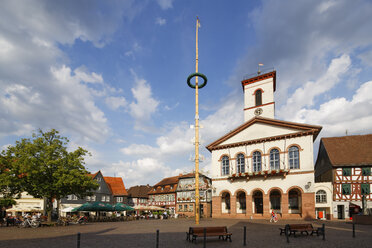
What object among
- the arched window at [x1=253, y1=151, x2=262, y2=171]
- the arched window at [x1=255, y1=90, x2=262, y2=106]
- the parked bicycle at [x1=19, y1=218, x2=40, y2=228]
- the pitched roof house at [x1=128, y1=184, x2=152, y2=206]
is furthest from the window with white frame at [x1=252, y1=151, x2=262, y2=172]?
the pitched roof house at [x1=128, y1=184, x2=152, y2=206]

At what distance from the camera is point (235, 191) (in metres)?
35.0

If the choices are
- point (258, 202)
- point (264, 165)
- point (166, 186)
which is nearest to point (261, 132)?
point (264, 165)

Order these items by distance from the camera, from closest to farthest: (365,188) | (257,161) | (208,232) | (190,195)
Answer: (208,232), (365,188), (257,161), (190,195)

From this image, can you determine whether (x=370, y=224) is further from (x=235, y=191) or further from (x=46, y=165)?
(x=46, y=165)

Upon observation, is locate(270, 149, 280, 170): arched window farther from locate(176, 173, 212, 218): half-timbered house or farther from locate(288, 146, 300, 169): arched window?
locate(176, 173, 212, 218): half-timbered house

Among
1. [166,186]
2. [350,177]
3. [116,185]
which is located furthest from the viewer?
[116,185]

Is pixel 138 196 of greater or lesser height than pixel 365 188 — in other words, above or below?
below

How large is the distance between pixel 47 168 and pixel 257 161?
2334cm

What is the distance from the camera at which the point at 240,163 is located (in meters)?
35.7

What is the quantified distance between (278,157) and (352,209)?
393 inches

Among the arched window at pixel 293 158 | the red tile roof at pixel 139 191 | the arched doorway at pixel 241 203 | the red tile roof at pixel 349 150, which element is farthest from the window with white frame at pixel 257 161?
the red tile roof at pixel 139 191

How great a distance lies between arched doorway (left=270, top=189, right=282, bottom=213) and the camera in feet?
111

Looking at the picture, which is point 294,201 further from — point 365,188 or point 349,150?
point 349,150

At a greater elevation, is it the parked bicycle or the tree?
the tree
